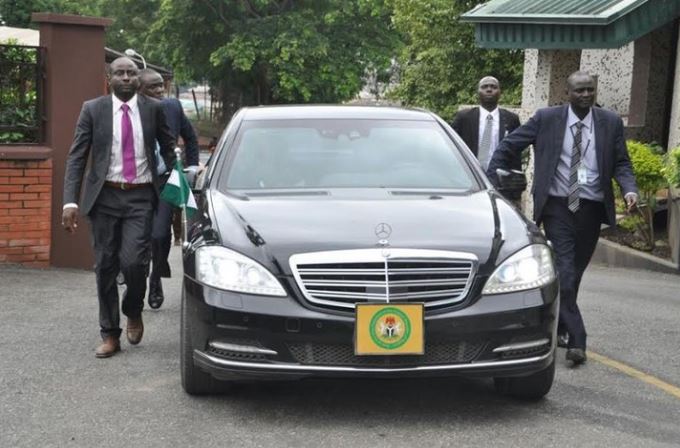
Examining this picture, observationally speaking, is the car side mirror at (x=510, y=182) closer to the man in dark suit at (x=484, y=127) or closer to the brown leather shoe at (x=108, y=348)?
the man in dark suit at (x=484, y=127)

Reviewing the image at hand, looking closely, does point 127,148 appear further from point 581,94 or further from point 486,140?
point 486,140

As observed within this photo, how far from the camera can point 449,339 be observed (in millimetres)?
5039

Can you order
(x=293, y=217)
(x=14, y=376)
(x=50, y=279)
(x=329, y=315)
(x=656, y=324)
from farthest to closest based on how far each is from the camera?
(x=50, y=279) < (x=656, y=324) < (x=14, y=376) < (x=293, y=217) < (x=329, y=315)

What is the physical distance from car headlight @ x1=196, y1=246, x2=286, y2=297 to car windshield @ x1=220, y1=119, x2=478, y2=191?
2.89 feet

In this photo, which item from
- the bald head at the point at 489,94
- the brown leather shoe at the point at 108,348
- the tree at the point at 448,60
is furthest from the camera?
the tree at the point at 448,60

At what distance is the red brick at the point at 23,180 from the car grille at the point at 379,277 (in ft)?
20.2

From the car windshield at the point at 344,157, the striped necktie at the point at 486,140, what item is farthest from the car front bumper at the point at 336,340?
the striped necktie at the point at 486,140

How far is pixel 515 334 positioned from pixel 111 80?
9.95 ft

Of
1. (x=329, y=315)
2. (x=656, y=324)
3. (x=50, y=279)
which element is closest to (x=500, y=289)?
(x=329, y=315)

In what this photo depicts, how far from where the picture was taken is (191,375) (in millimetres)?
5609

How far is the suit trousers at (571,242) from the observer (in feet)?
21.6

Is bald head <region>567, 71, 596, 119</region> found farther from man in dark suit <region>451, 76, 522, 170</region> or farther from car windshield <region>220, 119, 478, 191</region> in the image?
man in dark suit <region>451, 76, 522, 170</region>

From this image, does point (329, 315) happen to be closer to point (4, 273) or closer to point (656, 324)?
point (656, 324)

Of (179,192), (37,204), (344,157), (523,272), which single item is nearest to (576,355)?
(523,272)
